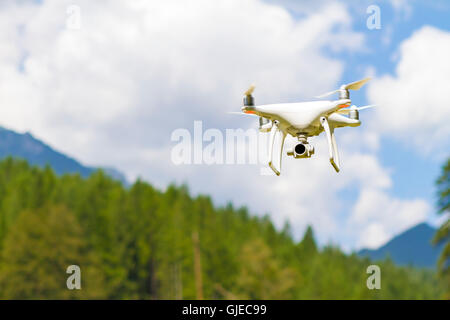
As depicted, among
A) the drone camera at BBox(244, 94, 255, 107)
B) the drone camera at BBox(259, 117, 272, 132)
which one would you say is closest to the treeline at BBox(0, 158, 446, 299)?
the drone camera at BBox(259, 117, 272, 132)

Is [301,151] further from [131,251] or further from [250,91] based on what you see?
[131,251]

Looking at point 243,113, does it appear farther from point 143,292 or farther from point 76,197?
point 76,197

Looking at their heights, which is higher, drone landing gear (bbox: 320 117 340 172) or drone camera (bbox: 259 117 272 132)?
drone camera (bbox: 259 117 272 132)

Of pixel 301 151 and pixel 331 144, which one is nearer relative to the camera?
pixel 331 144

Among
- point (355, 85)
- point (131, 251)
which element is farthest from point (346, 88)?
point (131, 251)

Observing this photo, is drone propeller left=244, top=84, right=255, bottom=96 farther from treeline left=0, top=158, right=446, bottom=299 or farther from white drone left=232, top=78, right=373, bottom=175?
treeline left=0, top=158, right=446, bottom=299
